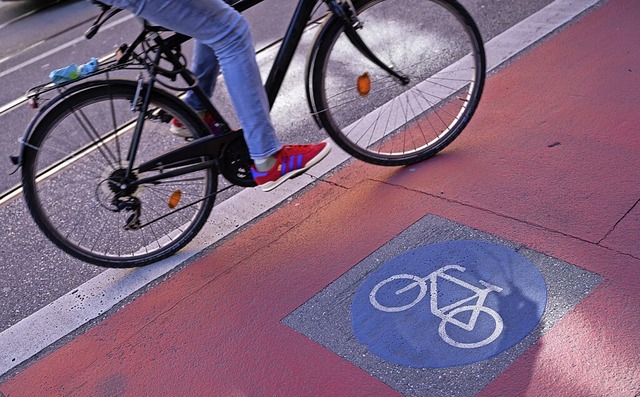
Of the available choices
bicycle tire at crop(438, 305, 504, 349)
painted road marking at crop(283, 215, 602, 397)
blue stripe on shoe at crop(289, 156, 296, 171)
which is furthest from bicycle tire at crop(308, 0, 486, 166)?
bicycle tire at crop(438, 305, 504, 349)

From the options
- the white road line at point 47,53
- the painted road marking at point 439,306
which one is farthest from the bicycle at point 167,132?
the white road line at point 47,53

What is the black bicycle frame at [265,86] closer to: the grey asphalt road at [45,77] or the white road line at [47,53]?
the grey asphalt road at [45,77]

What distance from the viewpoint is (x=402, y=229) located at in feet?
12.6

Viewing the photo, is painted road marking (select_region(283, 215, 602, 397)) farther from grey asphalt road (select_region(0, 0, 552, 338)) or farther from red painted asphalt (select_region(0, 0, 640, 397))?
grey asphalt road (select_region(0, 0, 552, 338))

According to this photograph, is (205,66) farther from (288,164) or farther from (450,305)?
(450,305)

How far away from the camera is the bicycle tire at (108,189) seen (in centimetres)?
367

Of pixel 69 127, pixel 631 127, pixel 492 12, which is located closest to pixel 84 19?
pixel 492 12

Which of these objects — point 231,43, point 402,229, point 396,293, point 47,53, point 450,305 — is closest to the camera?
point 450,305

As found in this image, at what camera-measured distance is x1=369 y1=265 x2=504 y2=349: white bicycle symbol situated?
307cm

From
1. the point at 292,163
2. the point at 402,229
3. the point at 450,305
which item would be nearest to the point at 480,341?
the point at 450,305

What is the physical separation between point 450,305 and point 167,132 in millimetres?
1740

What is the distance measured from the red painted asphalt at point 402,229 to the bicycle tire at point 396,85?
172 millimetres

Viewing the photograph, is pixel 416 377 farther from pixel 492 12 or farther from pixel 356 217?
pixel 492 12

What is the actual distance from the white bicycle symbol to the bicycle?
101 cm
